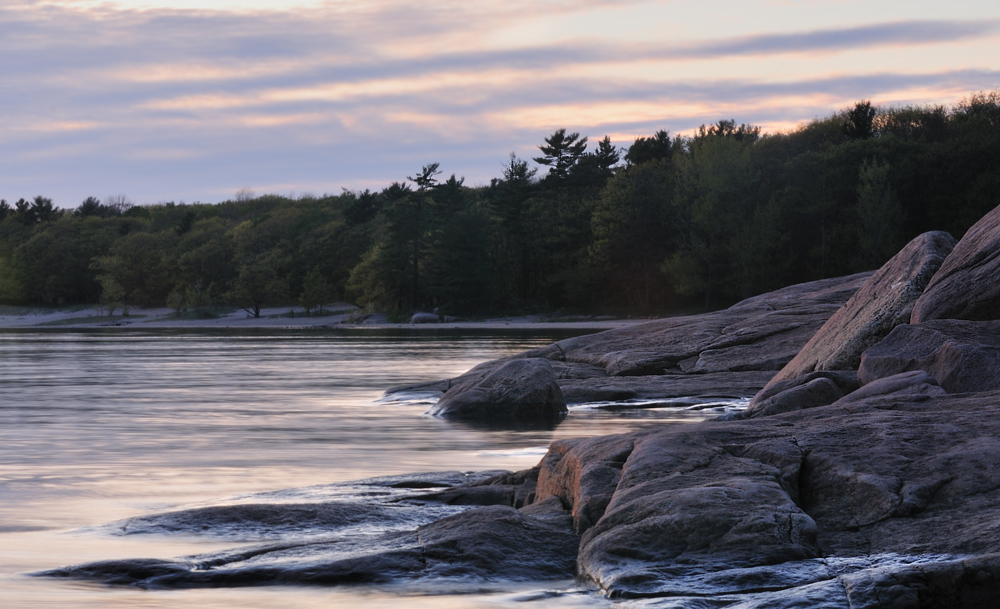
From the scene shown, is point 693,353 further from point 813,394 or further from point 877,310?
point 813,394

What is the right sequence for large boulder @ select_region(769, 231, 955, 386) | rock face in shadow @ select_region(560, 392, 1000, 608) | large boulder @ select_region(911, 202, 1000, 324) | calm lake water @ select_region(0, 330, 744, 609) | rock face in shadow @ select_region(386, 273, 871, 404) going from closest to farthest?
1. rock face in shadow @ select_region(560, 392, 1000, 608)
2. calm lake water @ select_region(0, 330, 744, 609)
3. large boulder @ select_region(911, 202, 1000, 324)
4. large boulder @ select_region(769, 231, 955, 386)
5. rock face in shadow @ select_region(386, 273, 871, 404)

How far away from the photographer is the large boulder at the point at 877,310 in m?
15.5

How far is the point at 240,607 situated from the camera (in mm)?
6410

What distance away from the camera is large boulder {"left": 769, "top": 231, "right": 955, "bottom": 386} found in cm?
1552

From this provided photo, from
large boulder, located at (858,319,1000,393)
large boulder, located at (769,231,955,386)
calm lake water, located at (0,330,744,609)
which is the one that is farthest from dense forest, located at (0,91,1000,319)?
large boulder, located at (858,319,1000,393)

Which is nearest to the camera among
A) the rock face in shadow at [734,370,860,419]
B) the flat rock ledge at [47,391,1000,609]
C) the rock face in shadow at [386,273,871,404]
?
the flat rock ledge at [47,391,1000,609]

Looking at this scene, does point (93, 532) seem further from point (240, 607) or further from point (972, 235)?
point (972, 235)

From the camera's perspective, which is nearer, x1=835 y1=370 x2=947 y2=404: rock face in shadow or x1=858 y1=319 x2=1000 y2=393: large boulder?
x1=835 y1=370 x2=947 y2=404: rock face in shadow

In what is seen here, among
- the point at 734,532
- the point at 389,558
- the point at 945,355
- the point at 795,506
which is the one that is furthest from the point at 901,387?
the point at 389,558

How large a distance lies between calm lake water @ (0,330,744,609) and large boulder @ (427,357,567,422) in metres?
0.56

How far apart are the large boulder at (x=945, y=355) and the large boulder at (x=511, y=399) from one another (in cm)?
721

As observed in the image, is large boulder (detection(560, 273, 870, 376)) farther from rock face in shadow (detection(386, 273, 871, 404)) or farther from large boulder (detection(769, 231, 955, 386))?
large boulder (detection(769, 231, 955, 386))

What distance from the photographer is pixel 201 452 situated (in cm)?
1504

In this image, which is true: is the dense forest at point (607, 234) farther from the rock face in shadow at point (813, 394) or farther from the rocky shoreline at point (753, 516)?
the rocky shoreline at point (753, 516)
